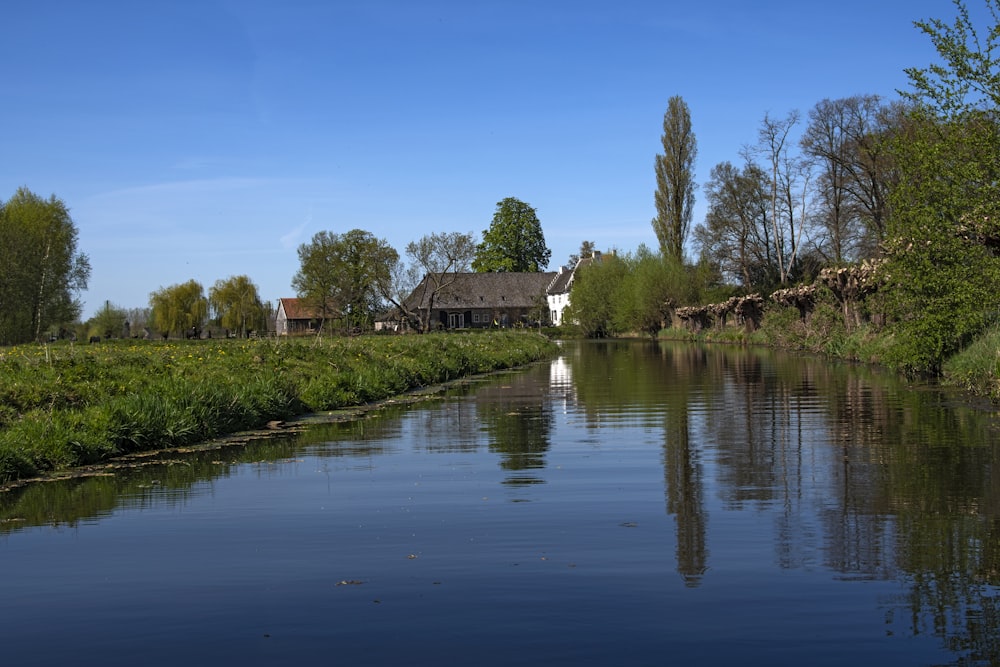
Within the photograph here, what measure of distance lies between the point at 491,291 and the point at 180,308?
3718 centimetres

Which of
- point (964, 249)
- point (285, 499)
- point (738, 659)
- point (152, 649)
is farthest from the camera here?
point (964, 249)

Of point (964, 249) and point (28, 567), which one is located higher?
point (964, 249)

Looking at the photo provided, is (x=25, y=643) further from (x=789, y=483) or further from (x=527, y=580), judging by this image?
(x=789, y=483)

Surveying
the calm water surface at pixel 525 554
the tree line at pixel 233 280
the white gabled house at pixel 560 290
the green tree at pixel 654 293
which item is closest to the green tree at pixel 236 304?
the tree line at pixel 233 280

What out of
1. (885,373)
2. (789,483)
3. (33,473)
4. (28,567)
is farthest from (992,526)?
(885,373)

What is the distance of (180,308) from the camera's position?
11825cm

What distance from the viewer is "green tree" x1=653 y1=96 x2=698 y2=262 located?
85.0 meters

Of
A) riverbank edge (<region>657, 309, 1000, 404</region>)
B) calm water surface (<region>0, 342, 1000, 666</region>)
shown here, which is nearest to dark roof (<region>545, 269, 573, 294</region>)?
riverbank edge (<region>657, 309, 1000, 404</region>)

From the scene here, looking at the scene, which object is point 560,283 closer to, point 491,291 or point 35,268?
point 491,291

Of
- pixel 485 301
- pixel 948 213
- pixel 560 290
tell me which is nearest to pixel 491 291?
pixel 485 301

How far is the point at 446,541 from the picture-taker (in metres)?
8.94

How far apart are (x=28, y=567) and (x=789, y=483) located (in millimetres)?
7965

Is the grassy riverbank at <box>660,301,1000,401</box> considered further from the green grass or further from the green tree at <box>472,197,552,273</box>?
the green tree at <box>472,197,552,273</box>

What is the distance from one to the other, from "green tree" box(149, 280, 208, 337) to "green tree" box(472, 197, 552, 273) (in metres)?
34.7
